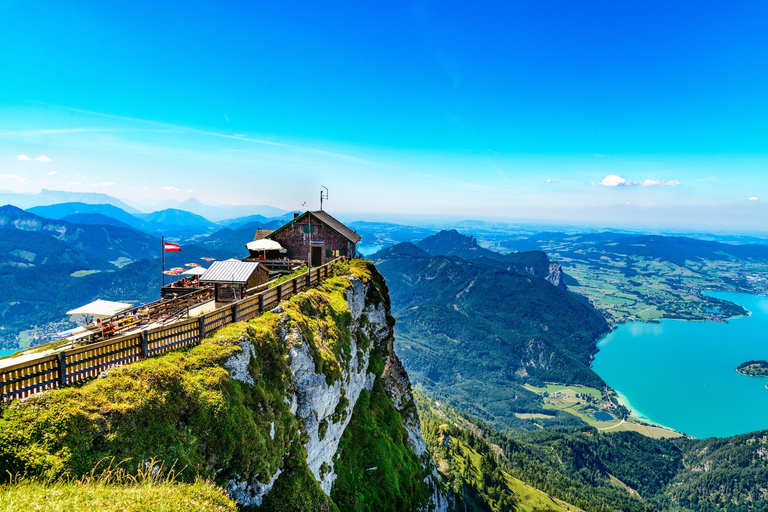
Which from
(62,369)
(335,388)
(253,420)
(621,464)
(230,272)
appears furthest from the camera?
(621,464)

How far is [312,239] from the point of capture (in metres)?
38.3

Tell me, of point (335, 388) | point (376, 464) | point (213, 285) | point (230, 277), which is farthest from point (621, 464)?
point (230, 277)

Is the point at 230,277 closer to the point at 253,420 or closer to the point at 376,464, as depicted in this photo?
the point at 253,420

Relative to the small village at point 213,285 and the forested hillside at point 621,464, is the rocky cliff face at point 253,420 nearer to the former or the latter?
the small village at point 213,285

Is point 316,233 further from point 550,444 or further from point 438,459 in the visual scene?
point 550,444

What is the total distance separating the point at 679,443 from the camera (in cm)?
17788

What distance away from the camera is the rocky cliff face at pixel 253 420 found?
8.98 meters

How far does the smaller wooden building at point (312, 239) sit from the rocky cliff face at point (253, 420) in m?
9.53

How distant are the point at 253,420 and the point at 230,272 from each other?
12.6 m

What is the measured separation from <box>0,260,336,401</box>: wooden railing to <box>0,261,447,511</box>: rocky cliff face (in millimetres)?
522

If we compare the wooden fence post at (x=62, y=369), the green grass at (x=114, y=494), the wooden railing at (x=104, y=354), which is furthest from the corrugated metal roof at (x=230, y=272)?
the green grass at (x=114, y=494)

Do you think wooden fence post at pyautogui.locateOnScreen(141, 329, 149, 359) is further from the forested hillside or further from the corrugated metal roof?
the forested hillside

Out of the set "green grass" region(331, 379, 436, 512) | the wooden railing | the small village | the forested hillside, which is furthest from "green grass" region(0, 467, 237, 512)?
the forested hillside

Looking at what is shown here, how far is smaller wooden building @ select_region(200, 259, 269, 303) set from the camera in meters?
22.7
